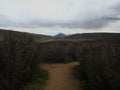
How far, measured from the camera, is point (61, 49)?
87.7 ft

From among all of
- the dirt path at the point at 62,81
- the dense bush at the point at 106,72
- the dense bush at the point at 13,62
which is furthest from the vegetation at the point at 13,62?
the dense bush at the point at 106,72

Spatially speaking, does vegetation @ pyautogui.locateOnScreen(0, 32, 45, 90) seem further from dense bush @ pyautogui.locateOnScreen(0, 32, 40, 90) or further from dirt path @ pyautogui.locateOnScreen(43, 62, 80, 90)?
dirt path @ pyautogui.locateOnScreen(43, 62, 80, 90)

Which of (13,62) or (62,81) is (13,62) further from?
(62,81)

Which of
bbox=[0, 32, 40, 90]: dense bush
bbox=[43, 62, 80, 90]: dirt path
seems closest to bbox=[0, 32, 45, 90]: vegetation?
bbox=[0, 32, 40, 90]: dense bush

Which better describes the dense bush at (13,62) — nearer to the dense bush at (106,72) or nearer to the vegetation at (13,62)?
the vegetation at (13,62)

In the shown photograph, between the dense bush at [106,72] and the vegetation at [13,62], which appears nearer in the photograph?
the dense bush at [106,72]

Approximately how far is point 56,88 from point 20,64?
8.99 ft

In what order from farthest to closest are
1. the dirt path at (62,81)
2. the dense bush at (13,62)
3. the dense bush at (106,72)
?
the dirt path at (62,81) → the dense bush at (13,62) → the dense bush at (106,72)

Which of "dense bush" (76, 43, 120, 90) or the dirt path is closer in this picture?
"dense bush" (76, 43, 120, 90)

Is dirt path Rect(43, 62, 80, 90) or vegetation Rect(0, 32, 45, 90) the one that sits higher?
vegetation Rect(0, 32, 45, 90)

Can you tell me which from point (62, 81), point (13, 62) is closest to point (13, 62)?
point (13, 62)

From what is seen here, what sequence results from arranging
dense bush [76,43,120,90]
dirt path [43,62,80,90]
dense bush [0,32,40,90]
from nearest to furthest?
dense bush [76,43,120,90], dense bush [0,32,40,90], dirt path [43,62,80,90]

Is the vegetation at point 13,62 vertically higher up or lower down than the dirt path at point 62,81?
higher up

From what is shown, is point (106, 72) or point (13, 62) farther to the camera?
point (106, 72)
